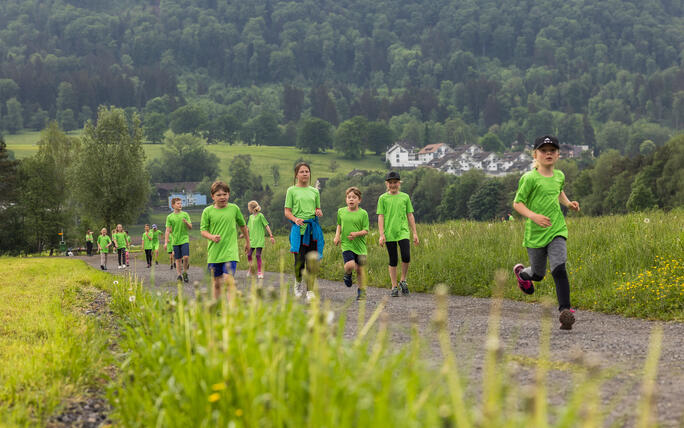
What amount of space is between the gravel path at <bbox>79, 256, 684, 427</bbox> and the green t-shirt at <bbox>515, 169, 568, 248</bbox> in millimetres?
1038

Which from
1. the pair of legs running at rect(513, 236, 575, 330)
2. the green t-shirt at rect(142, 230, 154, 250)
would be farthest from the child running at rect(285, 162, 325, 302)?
the green t-shirt at rect(142, 230, 154, 250)

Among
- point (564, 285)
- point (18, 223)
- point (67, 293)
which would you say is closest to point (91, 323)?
point (67, 293)

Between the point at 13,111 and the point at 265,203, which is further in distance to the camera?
the point at 13,111

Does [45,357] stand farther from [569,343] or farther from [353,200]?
[353,200]

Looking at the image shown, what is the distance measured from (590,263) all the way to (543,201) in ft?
9.77

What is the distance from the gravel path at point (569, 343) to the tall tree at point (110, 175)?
5133 centimetres

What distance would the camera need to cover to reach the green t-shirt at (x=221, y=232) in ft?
31.7

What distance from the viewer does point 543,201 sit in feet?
27.2

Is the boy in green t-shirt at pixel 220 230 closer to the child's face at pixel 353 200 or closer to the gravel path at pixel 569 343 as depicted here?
the gravel path at pixel 569 343

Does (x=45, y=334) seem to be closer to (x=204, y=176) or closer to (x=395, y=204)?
(x=395, y=204)

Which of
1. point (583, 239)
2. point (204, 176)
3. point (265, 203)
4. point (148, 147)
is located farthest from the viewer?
point (148, 147)

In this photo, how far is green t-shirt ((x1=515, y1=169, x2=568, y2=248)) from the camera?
27.0 feet

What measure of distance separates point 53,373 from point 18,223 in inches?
2692

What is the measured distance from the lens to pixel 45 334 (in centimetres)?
712
